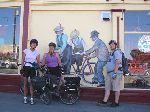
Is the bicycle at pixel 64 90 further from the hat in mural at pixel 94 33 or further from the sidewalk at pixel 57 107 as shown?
the hat in mural at pixel 94 33

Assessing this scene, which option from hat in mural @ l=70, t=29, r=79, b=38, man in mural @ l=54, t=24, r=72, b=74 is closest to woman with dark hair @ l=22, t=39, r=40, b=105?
man in mural @ l=54, t=24, r=72, b=74

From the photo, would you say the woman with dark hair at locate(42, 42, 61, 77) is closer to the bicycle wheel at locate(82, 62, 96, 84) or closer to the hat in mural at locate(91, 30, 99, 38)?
the bicycle wheel at locate(82, 62, 96, 84)

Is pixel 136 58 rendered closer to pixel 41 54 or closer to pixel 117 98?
pixel 117 98

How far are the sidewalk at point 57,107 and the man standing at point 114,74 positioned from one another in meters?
0.44

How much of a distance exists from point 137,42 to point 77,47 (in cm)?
204

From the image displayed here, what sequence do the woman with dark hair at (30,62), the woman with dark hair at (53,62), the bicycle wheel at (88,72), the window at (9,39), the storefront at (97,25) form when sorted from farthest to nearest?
the window at (9,39) → the bicycle wheel at (88,72) → the storefront at (97,25) → the woman with dark hair at (53,62) → the woman with dark hair at (30,62)

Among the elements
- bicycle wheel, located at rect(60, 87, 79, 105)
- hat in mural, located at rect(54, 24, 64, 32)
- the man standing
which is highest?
hat in mural, located at rect(54, 24, 64, 32)

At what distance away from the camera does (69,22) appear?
12.8m

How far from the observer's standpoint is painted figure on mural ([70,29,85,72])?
500 inches

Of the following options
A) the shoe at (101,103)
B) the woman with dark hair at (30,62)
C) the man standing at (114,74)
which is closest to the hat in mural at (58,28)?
the woman with dark hair at (30,62)

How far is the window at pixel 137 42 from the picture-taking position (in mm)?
12531

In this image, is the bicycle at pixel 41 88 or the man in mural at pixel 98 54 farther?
the man in mural at pixel 98 54

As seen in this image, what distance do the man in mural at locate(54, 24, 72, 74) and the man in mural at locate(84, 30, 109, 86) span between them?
64cm

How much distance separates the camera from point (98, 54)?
41.4 feet
